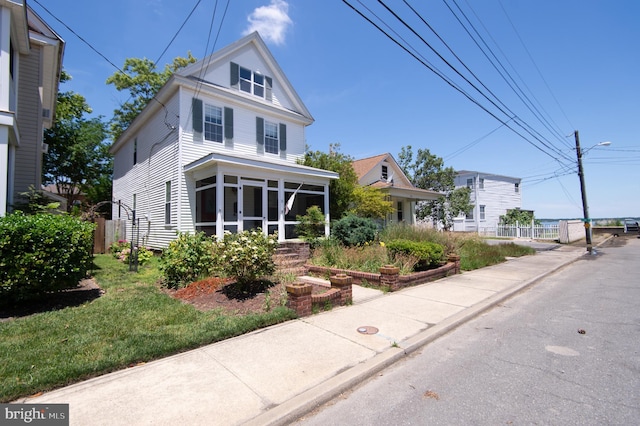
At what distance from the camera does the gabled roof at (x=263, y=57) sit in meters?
12.9

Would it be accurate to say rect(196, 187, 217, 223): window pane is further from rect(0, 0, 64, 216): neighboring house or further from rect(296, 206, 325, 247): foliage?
rect(0, 0, 64, 216): neighboring house

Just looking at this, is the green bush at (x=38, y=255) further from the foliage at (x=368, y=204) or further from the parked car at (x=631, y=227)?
the parked car at (x=631, y=227)

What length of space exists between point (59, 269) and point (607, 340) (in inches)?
362

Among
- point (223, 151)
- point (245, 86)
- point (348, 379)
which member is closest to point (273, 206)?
point (223, 151)

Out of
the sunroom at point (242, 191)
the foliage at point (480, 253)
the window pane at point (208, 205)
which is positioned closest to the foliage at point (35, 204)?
the sunroom at point (242, 191)

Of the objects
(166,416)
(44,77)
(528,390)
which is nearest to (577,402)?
(528,390)

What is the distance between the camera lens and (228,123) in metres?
13.4

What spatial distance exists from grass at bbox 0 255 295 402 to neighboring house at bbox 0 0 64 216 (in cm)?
523

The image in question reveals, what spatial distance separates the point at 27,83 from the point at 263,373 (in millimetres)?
13079

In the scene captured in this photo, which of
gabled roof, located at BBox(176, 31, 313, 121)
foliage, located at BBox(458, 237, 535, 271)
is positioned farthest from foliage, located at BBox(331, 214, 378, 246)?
gabled roof, located at BBox(176, 31, 313, 121)

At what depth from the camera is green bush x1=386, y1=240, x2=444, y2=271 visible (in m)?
9.50

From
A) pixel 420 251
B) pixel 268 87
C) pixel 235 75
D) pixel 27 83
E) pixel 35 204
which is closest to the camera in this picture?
pixel 35 204

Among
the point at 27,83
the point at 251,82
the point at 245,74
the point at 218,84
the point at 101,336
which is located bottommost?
the point at 101,336

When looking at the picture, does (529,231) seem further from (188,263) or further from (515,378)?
(188,263)
